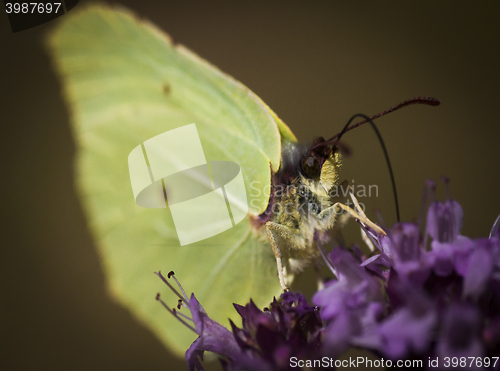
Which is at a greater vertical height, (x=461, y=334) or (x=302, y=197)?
(x=461, y=334)

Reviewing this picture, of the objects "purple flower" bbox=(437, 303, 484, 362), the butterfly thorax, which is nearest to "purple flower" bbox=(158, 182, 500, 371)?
"purple flower" bbox=(437, 303, 484, 362)

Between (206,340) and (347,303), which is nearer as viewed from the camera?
(347,303)

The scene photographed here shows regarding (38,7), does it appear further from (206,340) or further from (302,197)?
(206,340)

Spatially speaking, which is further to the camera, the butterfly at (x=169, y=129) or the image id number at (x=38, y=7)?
the image id number at (x=38, y=7)

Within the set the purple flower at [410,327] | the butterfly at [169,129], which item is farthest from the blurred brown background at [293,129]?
the purple flower at [410,327]

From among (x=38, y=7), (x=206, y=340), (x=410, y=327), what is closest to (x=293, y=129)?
(x=38, y=7)

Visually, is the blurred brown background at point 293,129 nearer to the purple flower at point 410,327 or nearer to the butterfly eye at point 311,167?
the butterfly eye at point 311,167

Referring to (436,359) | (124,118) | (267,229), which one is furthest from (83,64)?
(436,359)

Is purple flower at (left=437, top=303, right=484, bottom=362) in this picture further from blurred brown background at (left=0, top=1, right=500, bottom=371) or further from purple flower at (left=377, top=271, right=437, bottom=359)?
blurred brown background at (left=0, top=1, right=500, bottom=371)
